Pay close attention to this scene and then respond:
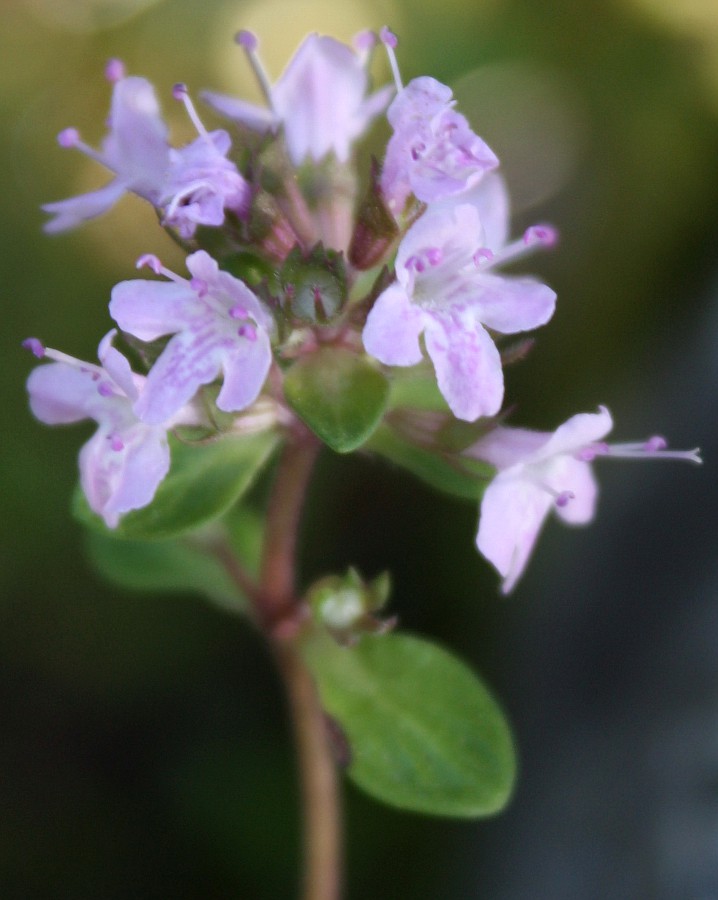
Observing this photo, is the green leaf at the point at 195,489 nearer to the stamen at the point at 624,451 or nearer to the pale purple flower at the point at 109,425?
the pale purple flower at the point at 109,425

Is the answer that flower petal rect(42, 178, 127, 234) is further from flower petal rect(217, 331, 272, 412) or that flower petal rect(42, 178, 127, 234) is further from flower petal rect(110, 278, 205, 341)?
flower petal rect(217, 331, 272, 412)

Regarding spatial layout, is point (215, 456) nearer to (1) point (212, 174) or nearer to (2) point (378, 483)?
(1) point (212, 174)

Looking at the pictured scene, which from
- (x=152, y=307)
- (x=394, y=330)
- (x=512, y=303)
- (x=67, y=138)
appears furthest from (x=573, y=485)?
(x=67, y=138)

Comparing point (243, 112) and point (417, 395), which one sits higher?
point (243, 112)

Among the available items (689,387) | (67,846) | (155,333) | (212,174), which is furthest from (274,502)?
(689,387)

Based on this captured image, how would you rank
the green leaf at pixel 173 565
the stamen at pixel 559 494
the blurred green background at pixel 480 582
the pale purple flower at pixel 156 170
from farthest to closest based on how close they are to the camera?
the blurred green background at pixel 480 582 < the green leaf at pixel 173 565 < the stamen at pixel 559 494 < the pale purple flower at pixel 156 170

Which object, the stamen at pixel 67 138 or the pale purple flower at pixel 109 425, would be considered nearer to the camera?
the pale purple flower at pixel 109 425

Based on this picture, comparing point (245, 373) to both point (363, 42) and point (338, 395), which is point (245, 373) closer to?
point (338, 395)

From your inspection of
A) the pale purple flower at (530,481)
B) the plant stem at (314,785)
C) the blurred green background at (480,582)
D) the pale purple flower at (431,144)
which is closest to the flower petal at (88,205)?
the pale purple flower at (431,144)
